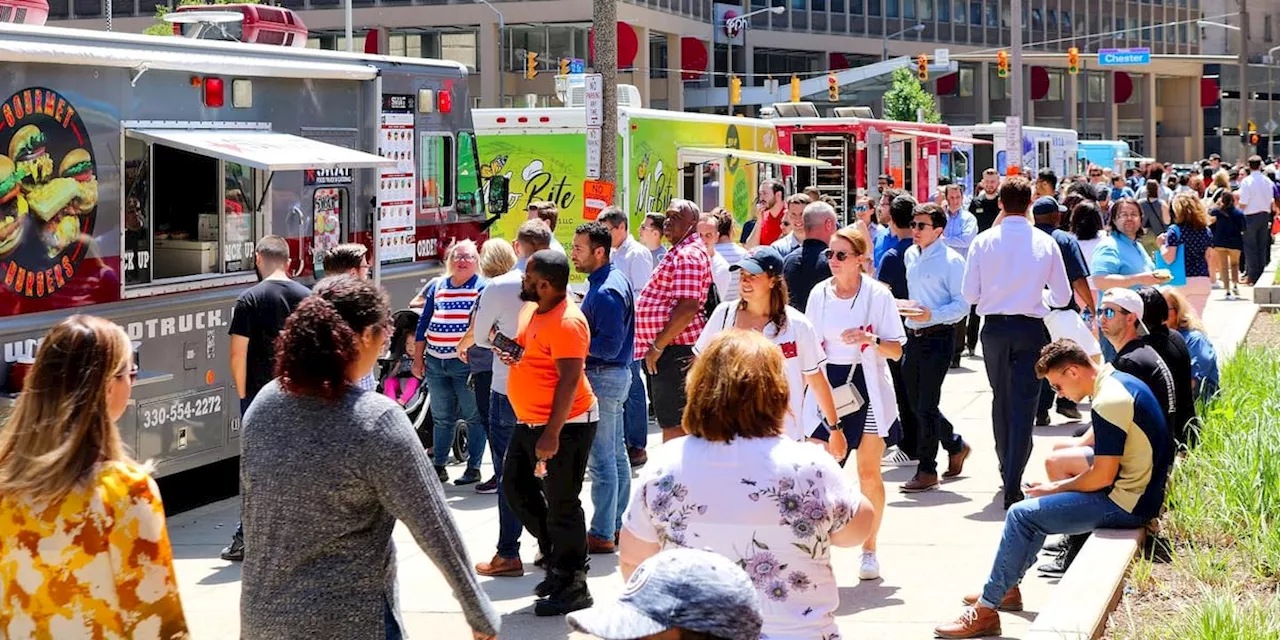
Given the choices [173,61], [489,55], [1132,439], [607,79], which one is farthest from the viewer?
[489,55]

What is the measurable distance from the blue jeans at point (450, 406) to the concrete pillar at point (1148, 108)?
92004mm

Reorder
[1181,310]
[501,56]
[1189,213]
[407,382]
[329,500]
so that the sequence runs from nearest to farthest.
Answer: [329,500]
[1181,310]
[407,382]
[1189,213]
[501,56]

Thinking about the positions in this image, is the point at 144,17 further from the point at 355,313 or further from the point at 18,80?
the point at 355,313

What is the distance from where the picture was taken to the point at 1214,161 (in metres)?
35.3

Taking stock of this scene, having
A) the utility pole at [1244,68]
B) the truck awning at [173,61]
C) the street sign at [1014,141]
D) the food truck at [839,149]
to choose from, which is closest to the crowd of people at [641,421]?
the truck awning at [173,61]

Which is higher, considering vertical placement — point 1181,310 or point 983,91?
point 983,91

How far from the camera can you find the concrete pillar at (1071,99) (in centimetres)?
8925

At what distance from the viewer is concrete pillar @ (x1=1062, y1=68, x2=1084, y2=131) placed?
8925 cm

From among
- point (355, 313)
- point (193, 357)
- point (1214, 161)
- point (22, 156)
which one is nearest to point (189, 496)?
point (193, 357)

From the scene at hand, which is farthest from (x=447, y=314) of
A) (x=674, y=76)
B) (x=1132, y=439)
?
(x=674, y=76)

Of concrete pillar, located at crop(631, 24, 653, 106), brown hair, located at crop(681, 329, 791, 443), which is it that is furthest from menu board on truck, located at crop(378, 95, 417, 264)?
concrete pillar, located at crop(631, 24, 653, 106)

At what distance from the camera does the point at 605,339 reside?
27.8 ft

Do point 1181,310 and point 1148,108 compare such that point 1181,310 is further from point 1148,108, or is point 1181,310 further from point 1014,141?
point 1148,108

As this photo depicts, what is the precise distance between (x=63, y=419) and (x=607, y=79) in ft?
45.5
